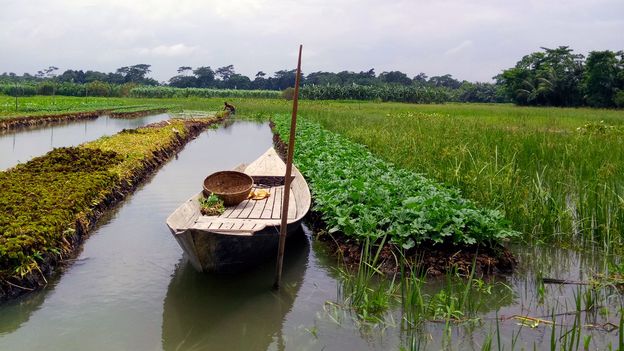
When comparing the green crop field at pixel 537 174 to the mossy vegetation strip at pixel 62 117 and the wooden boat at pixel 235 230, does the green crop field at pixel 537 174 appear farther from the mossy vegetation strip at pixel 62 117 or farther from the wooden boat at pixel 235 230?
the mossy vegetation strip at pixel 62 117

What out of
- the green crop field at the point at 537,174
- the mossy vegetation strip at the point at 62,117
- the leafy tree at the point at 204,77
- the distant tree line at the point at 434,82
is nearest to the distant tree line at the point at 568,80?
the distant tree line at the point at 434,82

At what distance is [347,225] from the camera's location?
→ 612cm

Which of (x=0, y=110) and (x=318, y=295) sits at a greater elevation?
(x=0, y=110)

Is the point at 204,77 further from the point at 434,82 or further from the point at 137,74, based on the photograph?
the point at 434,82

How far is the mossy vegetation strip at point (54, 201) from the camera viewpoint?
501cm

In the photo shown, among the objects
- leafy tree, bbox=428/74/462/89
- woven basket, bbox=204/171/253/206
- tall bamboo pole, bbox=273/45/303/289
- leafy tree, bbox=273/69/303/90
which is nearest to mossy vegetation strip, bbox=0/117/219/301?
woven basket, bbox=204/171/253/206

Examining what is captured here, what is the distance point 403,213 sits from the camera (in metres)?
5.91

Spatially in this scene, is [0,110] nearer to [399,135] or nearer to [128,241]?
[399,135]

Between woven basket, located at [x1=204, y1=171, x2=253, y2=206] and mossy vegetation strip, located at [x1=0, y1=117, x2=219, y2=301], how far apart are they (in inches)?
67.7

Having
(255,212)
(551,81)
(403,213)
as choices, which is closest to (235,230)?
(255,212)

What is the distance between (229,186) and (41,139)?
13.1m

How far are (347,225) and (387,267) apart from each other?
70cm

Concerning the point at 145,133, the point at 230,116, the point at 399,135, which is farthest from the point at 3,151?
the point at 230,116

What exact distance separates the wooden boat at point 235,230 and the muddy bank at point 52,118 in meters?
16.4
